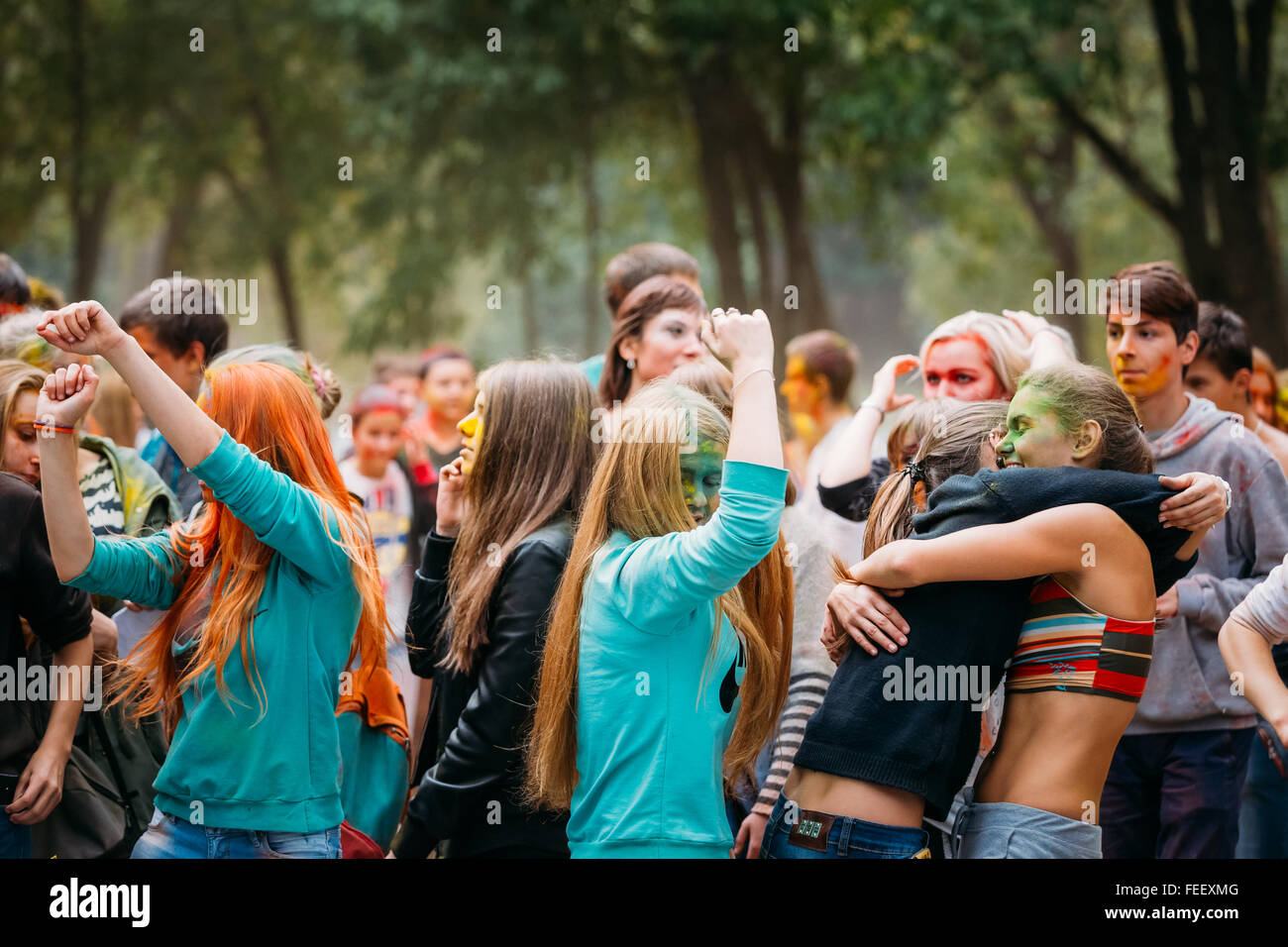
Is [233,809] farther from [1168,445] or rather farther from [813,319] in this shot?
[813,319]

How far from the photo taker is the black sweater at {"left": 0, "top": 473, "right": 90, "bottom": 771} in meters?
3.29

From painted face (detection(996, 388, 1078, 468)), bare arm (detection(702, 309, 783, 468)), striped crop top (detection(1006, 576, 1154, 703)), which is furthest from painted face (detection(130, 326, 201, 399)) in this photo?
striped crop top (detection(1006, 576, 1154, 703))

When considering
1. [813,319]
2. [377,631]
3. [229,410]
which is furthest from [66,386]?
[813,319]

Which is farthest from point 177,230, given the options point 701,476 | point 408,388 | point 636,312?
point 701,476

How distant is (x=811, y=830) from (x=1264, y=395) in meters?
3.66

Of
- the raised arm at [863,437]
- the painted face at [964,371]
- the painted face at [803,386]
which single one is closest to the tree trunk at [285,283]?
Answer: the painted face at [803,386]

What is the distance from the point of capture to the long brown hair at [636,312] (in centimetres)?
476

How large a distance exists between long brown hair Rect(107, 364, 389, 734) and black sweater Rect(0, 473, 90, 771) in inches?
8.8

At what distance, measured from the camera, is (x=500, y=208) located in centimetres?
1725

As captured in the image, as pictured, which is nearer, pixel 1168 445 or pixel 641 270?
pixel 1168 445

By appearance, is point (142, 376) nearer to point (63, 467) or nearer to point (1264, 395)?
point (63, 467)

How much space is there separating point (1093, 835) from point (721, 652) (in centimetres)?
93

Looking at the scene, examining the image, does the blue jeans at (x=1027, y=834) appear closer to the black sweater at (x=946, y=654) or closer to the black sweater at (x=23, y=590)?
the black sweater at (x=946, y=654)

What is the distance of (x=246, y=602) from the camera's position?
10.4 feet
